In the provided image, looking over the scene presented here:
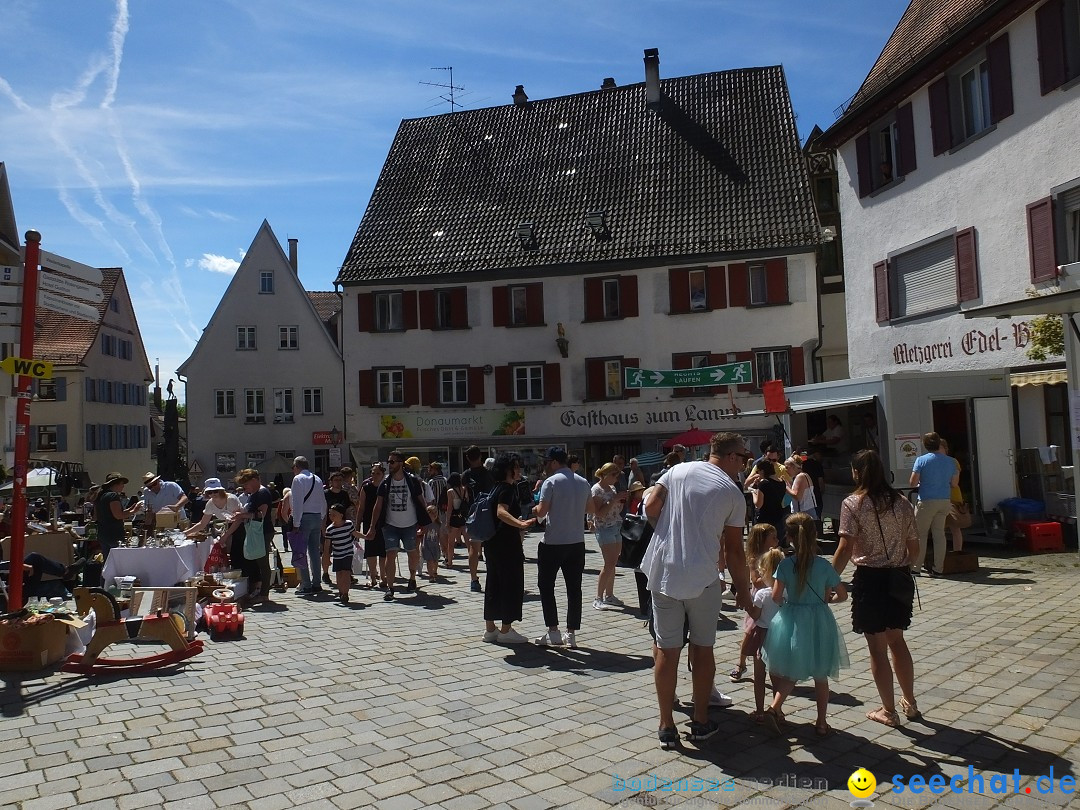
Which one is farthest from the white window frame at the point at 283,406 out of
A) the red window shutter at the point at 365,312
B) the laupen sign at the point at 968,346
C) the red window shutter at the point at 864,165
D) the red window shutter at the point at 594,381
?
the laupen sign at the point at 968,346

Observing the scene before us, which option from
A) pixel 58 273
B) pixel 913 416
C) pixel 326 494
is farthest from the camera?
pixel 913 416

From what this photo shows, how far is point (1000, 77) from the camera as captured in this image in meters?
15.1

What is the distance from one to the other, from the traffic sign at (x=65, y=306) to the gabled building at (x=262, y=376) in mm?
30148

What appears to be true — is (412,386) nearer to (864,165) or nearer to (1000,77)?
(864,165)

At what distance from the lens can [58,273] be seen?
7.99m

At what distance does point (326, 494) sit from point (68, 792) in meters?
7.91

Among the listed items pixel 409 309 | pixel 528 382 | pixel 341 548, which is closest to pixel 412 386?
pixel 409 309

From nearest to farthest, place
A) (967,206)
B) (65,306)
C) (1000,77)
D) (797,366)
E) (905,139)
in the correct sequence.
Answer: (65,306), (1000,77), (967,206), (905,139), (797,366)

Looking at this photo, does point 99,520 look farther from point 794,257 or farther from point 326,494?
point 794,257

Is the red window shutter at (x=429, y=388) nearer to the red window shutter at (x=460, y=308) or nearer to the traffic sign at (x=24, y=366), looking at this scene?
the red window shutter at (x=460, y=308)

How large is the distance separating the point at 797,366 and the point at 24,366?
2518cm

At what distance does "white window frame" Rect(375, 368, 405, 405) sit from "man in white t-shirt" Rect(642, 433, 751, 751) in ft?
93.7

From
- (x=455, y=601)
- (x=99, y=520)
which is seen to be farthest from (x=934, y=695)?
(x=99, y=520)

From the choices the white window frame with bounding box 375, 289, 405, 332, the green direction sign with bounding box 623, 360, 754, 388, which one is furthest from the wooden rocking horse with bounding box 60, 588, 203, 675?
the white window frame with bounding box 375, 289, 405, 332
